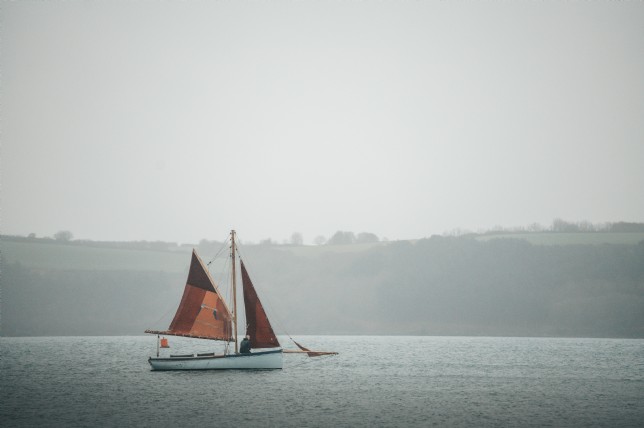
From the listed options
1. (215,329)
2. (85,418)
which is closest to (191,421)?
(85,418)

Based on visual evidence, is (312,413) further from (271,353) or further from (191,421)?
(271,353)

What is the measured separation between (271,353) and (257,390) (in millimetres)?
8314

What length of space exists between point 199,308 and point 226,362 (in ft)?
20.9

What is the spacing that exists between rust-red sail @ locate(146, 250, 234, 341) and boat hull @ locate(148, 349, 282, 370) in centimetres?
242

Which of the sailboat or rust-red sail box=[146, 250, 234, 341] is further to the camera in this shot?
rust-red sail box=[146, 250, 234, 341]

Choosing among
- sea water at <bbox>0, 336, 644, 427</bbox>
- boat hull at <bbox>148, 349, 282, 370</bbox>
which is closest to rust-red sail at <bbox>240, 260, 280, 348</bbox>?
boat hull at <bbox>148, 349, 282, 370</bbox>

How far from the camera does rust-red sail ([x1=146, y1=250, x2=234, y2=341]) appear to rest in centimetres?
6050

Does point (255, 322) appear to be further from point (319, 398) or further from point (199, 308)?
point (319, 398)

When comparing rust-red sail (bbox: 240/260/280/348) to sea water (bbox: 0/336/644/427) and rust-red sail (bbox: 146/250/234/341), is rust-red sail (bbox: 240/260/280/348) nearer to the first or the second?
rust-red sail (bbox: 146/250/234/341)

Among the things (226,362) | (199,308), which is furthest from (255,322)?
(199,308)

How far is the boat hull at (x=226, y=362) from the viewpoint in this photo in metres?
61.4

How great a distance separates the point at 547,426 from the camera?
127ft

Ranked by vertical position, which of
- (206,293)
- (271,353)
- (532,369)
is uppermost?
(206,293)

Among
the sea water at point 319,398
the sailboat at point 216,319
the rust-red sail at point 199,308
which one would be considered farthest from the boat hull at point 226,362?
the rust-red sail at point 199,308
